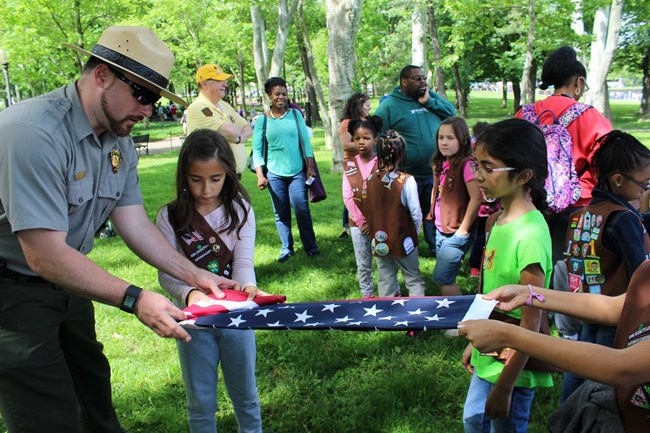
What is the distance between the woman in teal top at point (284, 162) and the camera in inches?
276

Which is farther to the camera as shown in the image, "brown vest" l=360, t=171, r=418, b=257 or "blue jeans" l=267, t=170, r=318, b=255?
"blue jeans" l=267, t=170, r=318, b=255

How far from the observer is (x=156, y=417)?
384cm

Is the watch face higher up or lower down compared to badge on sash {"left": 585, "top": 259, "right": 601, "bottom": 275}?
higher up

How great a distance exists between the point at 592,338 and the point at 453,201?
6.12 ft

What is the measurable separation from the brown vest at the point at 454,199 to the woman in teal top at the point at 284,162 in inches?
99.4

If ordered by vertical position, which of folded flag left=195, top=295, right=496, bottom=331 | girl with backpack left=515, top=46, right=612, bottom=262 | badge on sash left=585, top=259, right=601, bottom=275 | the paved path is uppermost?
girl with backpack left=515, top=46, right=612, bottom=262

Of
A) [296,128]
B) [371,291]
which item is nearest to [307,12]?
[296,128]

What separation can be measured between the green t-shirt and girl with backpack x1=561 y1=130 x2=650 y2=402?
2.13 ft

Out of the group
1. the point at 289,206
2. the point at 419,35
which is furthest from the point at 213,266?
the point at 419,35

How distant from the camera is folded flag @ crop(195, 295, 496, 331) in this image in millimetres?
2322

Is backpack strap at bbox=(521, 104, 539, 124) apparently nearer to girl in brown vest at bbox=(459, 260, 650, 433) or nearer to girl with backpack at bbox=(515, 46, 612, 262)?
girl with backpack at bbox=(515, 46, 612, 262)

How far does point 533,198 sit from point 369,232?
227 cm

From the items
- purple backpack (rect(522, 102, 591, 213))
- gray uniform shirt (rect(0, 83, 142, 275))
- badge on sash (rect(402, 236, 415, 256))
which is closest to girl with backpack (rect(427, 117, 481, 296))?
badge on sash (rect(402, 236, 415, 256))

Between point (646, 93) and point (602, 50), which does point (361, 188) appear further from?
point (646, 93)
